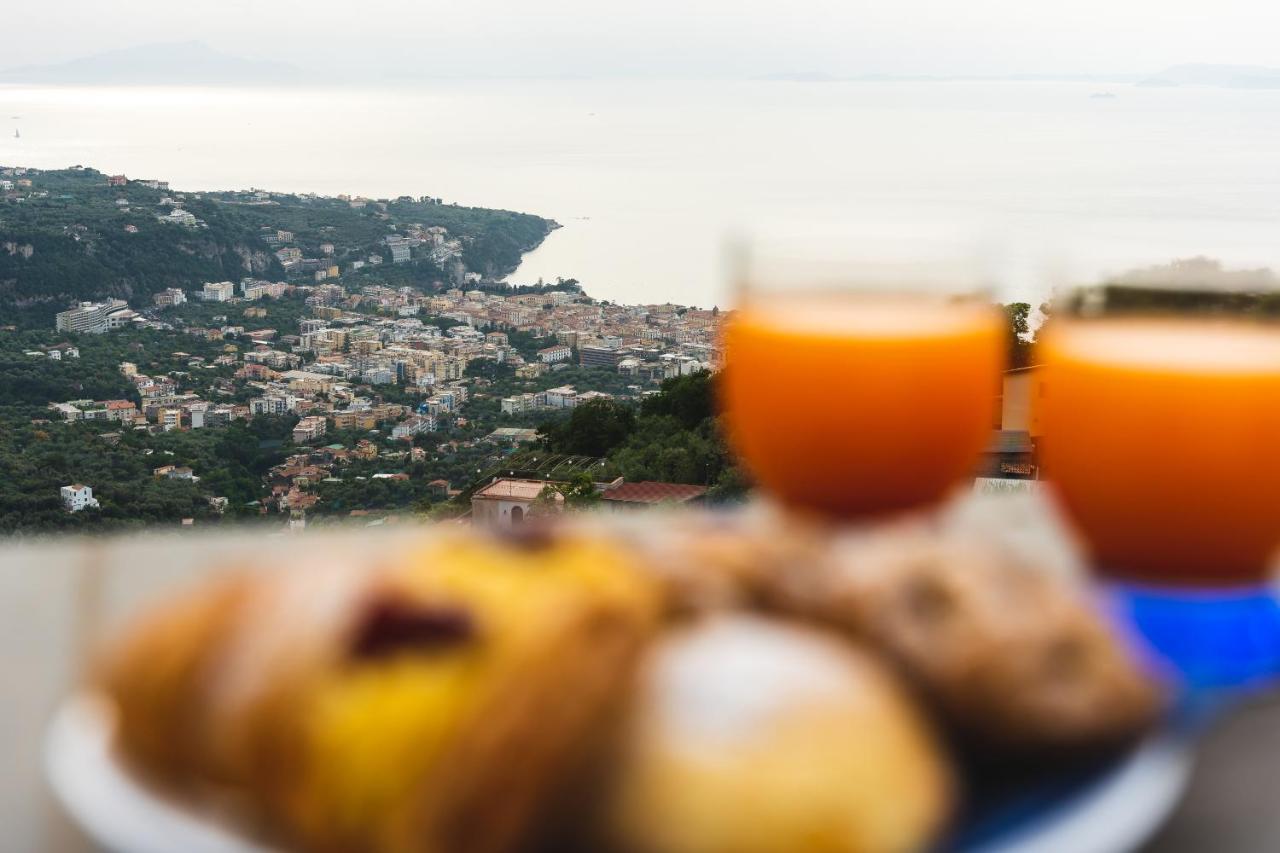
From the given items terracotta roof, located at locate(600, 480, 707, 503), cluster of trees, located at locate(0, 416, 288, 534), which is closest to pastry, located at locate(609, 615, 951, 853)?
terracotta roof, located at locate(600, 480, 707, 503)

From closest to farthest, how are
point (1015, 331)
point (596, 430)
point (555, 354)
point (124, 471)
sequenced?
point (1015, 331) < point (596, 430) < point (124, 471) < point (555, 354)

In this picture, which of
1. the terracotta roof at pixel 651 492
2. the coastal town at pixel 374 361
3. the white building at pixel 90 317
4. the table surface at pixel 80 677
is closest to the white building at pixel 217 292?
the coastal town at pixel 374 361

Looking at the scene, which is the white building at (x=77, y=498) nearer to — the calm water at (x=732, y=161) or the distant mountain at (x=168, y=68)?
the calm water at (x=732, y=161)

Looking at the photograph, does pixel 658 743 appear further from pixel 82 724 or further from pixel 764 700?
pixel 82 724

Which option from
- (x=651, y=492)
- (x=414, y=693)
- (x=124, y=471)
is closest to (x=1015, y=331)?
(x=414, y=693)

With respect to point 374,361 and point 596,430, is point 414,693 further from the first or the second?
point 374,361
